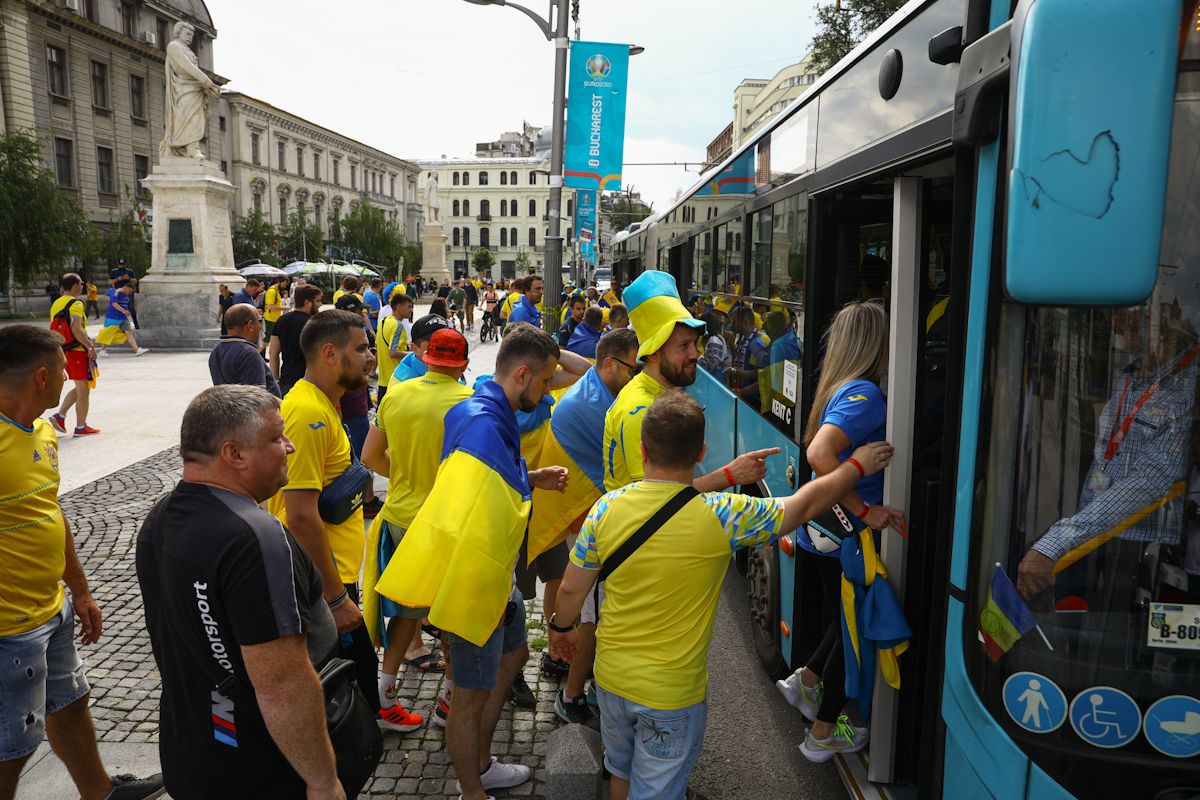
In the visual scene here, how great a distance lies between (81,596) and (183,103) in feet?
69.6

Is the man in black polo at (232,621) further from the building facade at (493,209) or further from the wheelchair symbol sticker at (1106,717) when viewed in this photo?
the building facade at (493,209)

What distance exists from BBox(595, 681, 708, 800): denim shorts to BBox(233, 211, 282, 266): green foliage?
5527 cm

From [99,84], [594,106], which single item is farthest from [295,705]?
[99,84]

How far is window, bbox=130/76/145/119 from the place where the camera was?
1945 inches

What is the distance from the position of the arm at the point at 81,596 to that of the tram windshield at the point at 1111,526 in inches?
132

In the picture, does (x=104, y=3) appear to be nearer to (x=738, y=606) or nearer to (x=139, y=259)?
(x=139, y=259)

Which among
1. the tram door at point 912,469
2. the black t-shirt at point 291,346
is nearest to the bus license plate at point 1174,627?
the tram door at point 912,469

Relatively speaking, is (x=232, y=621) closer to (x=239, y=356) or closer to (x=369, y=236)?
(x=239, y=356)

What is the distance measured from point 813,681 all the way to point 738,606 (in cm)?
202

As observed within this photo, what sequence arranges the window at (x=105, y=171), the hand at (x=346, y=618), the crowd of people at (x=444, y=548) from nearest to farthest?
the crowd of people at (x=444, y=548) < the hand at (x=346, y=618) < the window at (x=105, y=171)

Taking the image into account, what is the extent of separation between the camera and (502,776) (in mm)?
3680

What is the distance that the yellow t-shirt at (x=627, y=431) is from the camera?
3.75m

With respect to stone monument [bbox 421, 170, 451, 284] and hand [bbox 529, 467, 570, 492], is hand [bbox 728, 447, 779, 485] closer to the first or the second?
hand [bbox 529, 467, 570, 492]

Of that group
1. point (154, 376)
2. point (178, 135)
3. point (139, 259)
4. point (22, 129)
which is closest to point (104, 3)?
point (22, 129)
